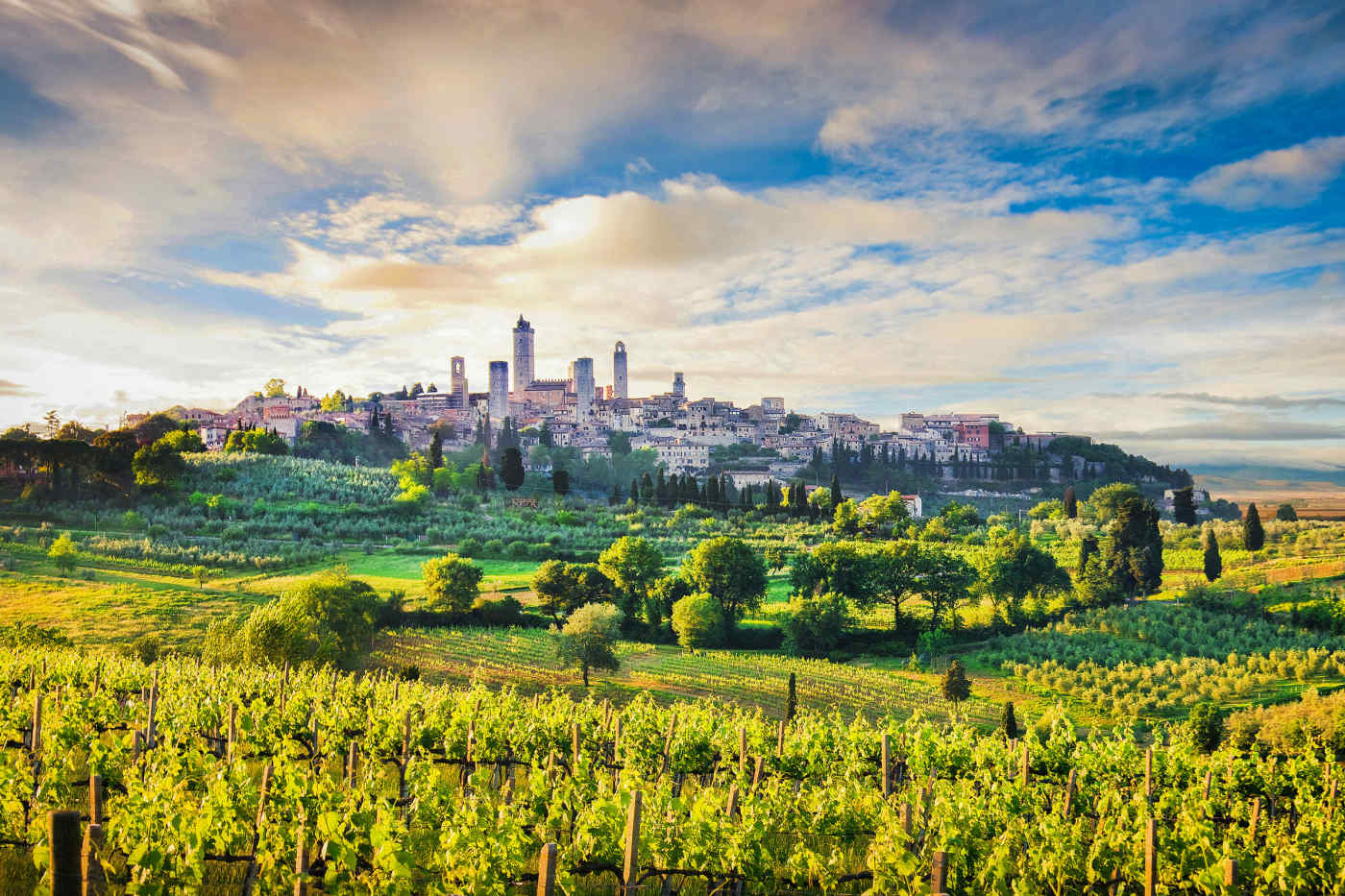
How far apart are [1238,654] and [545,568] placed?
2003 centimetres

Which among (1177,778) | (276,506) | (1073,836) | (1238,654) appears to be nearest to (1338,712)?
(1177,778)

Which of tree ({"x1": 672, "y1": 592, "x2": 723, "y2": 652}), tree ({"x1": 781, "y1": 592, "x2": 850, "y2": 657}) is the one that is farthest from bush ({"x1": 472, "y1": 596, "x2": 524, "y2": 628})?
tree ({"x1": 781, "y1": 592, "x2": 850, "y2": 657})

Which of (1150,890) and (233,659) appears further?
→ (233,659)

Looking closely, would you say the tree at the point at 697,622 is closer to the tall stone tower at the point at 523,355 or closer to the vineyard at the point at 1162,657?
the vineyard at the point at 1162,657

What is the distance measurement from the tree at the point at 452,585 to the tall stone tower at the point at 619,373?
81340 mm

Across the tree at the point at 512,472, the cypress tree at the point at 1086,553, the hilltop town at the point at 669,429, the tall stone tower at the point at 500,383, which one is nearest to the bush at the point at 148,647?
the tree at the point at 512,472

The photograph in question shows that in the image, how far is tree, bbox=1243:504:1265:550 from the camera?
100 feet

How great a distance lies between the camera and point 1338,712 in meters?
11.8

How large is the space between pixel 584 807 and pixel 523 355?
4022 inches

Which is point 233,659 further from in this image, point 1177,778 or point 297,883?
point 1177,778

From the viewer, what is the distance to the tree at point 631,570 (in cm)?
2544

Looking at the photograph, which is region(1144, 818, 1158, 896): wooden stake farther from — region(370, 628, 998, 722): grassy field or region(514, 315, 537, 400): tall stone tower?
region(514, 315, 537, 400): tall stone tower

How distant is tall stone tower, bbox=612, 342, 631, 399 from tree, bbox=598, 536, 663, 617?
258 feet

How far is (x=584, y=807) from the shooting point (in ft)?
17.9
